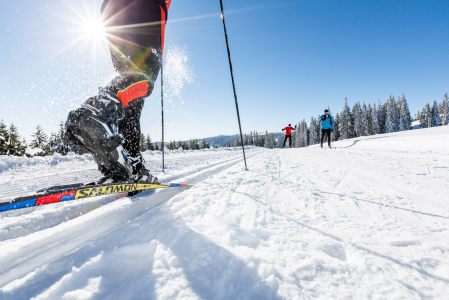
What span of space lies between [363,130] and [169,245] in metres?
59.0

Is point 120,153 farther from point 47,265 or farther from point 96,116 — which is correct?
point 47,265

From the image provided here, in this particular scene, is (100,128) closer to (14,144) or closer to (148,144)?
(14,144)

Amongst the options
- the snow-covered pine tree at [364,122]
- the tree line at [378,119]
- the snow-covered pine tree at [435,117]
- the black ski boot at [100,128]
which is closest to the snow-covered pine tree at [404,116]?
the tree line at [378,119]

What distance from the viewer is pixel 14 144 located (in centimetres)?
1981

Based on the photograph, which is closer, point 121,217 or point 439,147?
point 121,217

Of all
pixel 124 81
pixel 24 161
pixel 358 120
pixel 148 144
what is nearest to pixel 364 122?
pixel 358 120

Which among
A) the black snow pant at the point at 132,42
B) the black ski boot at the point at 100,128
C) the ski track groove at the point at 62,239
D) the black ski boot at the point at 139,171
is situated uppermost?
the black snow pant at the point at 132,42

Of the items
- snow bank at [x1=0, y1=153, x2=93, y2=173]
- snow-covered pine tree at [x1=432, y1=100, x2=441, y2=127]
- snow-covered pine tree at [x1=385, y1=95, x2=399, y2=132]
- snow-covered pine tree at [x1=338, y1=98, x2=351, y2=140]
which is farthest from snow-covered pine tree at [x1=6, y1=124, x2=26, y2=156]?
snow-covered pine tree at [x1=432, y1=100, x2=441, y2=127]

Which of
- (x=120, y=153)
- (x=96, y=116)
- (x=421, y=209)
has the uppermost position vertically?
(x=96, y=116)

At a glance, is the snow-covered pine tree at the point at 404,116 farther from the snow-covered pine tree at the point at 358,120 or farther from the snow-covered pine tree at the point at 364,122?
the snow-covered pine tree at the point at 358,120

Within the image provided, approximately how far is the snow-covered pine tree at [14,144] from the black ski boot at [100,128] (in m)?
27.5

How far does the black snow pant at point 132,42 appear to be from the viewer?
147 cm

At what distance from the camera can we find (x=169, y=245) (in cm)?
79

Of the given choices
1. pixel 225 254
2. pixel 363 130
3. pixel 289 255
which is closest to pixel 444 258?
pixel 289 255
